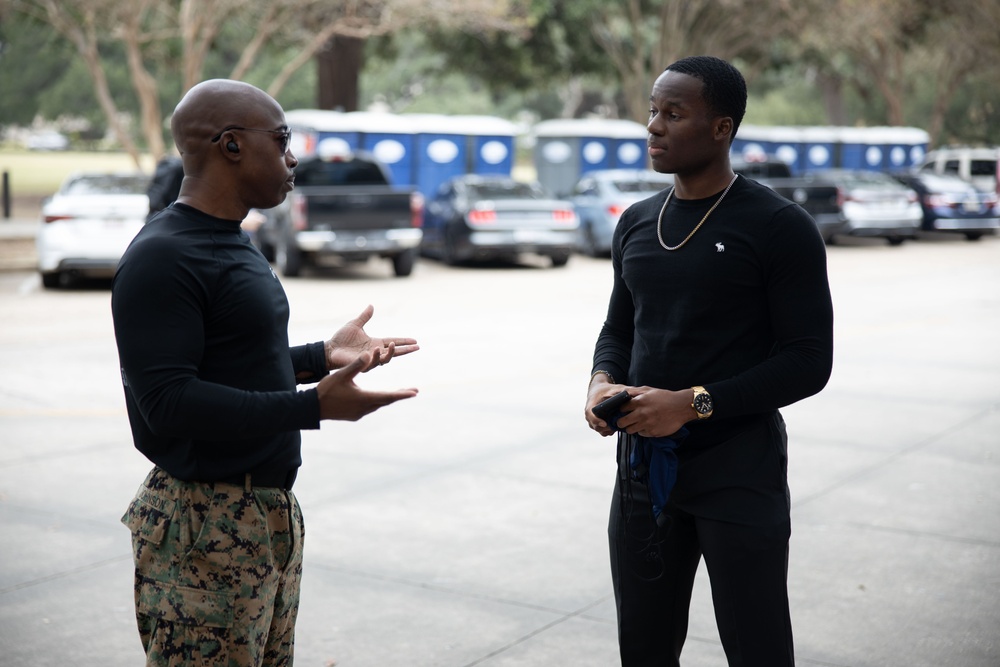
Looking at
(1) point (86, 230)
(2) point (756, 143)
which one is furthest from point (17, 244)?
(2) point (756, 143)

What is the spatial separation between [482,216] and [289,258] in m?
3.60

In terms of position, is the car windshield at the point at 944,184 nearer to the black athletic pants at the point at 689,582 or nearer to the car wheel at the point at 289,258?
the car wheel at the point at 289,258

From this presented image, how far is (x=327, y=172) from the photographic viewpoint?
1989 centimetres

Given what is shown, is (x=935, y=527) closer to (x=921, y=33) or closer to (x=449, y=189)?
(x=449, y=189)

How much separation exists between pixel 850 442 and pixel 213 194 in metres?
5.87

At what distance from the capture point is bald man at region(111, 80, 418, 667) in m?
2.44

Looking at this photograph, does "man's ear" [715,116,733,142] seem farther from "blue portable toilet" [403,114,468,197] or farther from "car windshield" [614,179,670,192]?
"blue portable toilet" [403,114,468,197]

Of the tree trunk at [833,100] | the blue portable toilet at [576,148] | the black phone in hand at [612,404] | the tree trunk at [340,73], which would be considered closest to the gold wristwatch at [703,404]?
the black phone in hand at [612,404]

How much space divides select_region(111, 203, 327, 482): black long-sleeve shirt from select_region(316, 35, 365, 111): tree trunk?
2584cm

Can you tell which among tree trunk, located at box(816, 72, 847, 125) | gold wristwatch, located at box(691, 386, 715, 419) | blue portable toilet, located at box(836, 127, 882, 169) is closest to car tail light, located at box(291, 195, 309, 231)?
gold wristwatch, located at box(691, 386, 715, 419)

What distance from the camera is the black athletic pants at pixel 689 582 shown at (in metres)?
2.88

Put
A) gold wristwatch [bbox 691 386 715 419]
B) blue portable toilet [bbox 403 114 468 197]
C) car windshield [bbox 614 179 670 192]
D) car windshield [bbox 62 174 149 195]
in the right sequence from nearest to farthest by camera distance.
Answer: gold wristwatch [bbox 691 386 715 419] < car windshield [bbox 62 174 149 195] < car windshield [bbox 614 179 670 192] < blue portable toilet [bbox 403 114 468 197]

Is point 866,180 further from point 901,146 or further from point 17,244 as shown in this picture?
Answer: point 17,244

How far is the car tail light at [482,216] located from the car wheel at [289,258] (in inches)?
125
